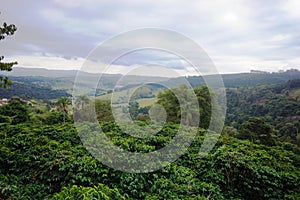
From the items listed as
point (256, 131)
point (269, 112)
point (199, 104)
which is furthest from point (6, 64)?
point (269, 112)

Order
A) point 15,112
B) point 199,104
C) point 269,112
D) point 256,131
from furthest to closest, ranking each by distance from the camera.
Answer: point 269,112, point 15,112, point 256,131, point 199,104

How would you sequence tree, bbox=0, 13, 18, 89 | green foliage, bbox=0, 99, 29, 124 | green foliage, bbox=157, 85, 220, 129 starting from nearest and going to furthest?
tree, bbox=0, 13, 18, 89
green foliage, bbox=157, 85, 220, 129
green foliage, bbox=0, 99, 29, 124

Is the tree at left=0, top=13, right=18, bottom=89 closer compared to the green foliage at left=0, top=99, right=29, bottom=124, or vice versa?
the tree at left=0, top=13, right=18, bottom=89

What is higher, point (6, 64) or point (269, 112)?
point (6, 64)

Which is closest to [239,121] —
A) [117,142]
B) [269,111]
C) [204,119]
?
[269,111]

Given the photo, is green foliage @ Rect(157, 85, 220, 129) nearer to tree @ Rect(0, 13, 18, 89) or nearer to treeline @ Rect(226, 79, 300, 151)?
treeline @ Rect(226, 79, 300, 151)

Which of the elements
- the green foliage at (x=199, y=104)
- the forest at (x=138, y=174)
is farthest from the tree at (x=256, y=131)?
the forest at (x=138, y=174)

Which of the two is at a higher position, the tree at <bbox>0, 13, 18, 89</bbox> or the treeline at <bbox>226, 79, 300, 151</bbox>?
the tree at <bbox>0, 13, 18, 89</bbox>

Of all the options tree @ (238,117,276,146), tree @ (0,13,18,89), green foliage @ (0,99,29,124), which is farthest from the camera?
green foliage @ (0,99,29,124)

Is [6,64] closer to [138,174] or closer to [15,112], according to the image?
[138,174]

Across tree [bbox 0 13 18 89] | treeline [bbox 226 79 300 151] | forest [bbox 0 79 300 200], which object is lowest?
treeline [bbox 226 79 300 151]

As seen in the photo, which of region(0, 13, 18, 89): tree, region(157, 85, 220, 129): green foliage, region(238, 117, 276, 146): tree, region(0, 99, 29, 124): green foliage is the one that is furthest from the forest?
region(0, 99, 29, 124): green foliage

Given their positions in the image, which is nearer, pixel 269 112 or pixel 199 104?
pixel 199 104

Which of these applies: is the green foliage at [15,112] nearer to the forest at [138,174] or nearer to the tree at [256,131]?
the forest at [138,174]
